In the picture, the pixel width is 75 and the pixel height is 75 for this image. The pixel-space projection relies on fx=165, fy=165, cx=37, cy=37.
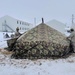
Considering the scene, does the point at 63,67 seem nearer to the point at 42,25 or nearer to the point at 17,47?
the point at 17,47

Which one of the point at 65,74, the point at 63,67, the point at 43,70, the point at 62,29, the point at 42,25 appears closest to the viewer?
the point at 65,74

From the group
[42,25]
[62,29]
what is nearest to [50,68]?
[42,25]

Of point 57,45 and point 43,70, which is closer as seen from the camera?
point 43,70

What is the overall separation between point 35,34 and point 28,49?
2.76 feet

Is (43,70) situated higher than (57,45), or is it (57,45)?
(57,45)

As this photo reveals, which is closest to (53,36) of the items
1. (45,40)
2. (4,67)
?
(45,40)

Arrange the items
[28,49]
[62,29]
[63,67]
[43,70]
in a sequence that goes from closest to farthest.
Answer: [43,70], [63,67], [28,49], [62,29]

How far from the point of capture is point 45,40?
21.6ft

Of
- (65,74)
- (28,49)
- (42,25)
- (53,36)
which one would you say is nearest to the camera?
(65,74)

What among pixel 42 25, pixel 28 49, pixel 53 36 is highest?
pixel 42 25

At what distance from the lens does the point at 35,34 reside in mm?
7008

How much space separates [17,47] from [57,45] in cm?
160

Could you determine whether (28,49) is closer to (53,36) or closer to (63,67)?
(53,36)

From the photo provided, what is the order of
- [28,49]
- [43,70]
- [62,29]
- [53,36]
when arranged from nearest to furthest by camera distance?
[43,70]
[28,49]
[53,36]
[62,29]
